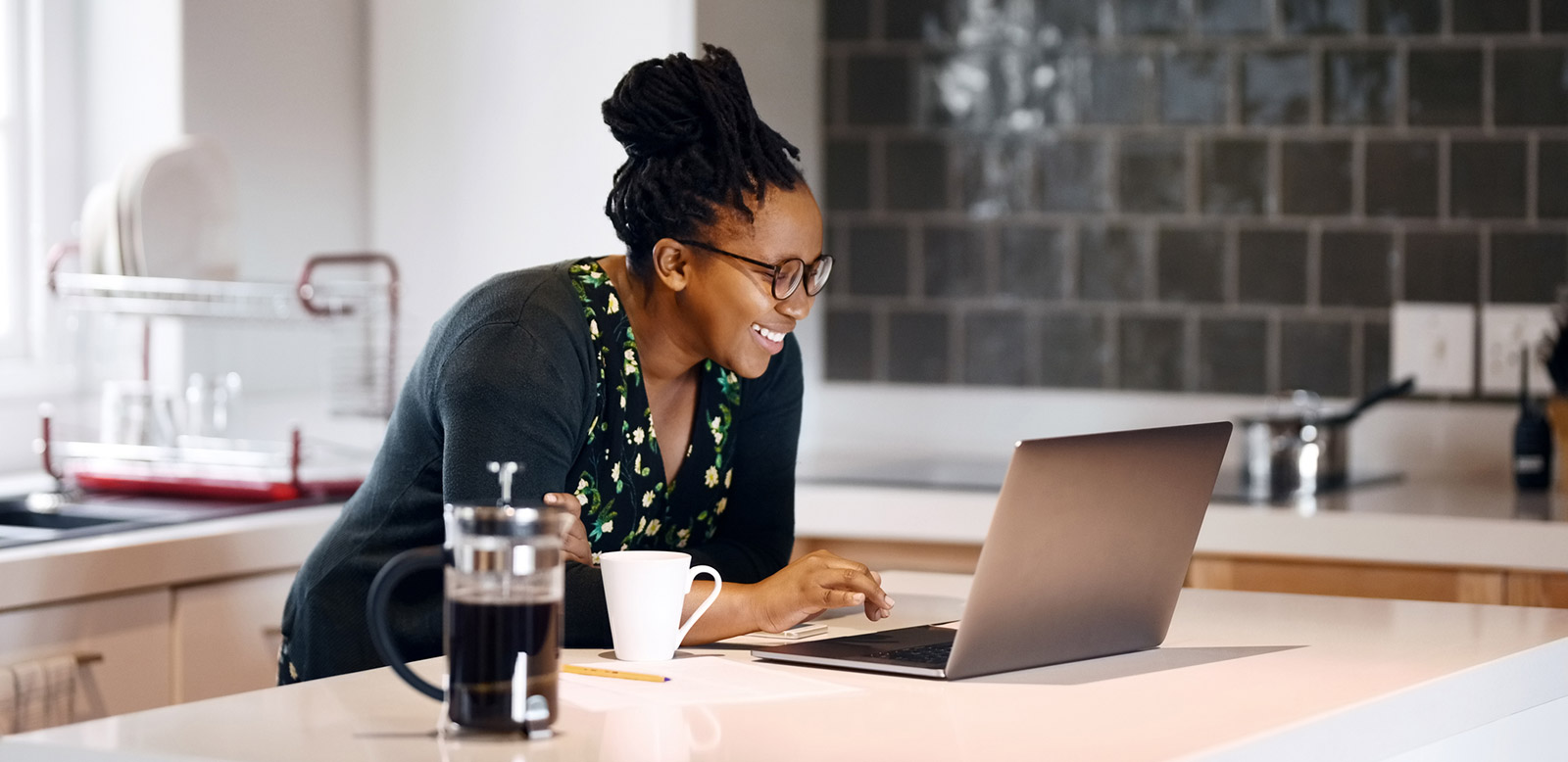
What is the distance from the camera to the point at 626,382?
1.81 m

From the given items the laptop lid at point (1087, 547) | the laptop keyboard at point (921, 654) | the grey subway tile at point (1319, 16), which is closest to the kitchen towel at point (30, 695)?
the laptop keyboard at point (921, 654)

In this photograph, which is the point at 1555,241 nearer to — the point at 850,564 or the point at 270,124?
the point at 850,564

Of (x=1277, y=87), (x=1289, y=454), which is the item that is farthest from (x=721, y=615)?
(x=1277, y=87)

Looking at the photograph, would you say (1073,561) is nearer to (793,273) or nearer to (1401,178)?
(793,273)

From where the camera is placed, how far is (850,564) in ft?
5.45

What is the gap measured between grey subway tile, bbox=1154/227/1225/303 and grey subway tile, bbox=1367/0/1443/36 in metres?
0.48

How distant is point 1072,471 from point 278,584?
4.77 feet

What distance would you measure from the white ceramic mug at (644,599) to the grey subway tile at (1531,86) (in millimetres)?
2334

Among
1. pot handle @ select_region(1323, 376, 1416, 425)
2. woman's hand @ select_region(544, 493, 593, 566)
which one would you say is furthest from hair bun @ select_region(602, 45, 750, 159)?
pot handle @ select_region(1323, 376, 1416, 425)

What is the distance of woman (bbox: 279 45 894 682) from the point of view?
162cm

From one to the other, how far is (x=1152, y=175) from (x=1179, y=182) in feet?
0.18

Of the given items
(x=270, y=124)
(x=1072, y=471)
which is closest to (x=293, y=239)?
(x=270, y=124)

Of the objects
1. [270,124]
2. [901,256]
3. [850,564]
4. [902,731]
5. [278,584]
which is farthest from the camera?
[901,256]

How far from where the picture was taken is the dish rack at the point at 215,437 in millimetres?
2719
